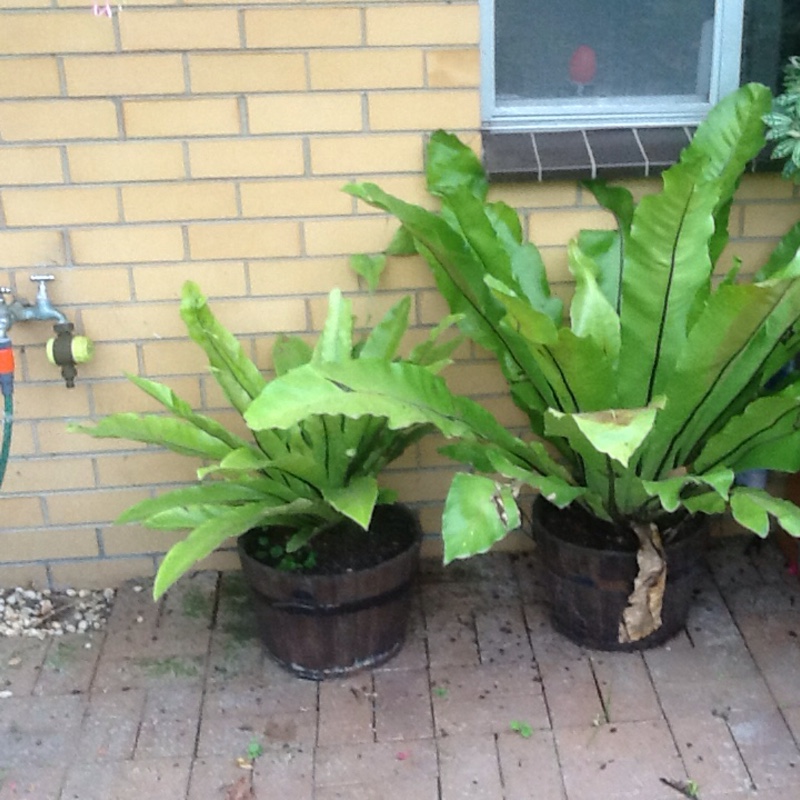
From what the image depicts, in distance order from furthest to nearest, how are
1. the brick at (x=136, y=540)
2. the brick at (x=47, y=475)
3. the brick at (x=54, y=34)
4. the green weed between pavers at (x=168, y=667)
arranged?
the brick at (x=136, y=540), the brick at (x=47, y=475), the green weed between pavers at (x=168, y=667), the brick at (x=54, y=34)

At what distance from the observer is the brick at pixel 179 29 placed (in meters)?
2.17

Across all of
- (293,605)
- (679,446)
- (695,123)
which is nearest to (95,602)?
(293,605)

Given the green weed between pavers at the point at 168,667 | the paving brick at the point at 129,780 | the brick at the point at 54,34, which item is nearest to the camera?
the paving brick at the point at 129,780

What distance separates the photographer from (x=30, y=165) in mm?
2248

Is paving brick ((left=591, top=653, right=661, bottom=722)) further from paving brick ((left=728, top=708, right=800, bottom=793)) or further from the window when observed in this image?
the window

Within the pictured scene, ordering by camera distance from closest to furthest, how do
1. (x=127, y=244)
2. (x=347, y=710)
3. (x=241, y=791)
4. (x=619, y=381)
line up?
(x=241, y=791) < (x=619, y=381) < (x=347, y=710) < (x=127, y=244)

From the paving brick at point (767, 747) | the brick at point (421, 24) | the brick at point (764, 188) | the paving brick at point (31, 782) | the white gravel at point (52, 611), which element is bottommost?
the white gravel at point (52, 611)

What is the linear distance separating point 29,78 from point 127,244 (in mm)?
432

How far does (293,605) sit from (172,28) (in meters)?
1.36

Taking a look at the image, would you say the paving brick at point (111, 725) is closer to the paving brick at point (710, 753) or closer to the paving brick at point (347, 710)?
the paving brick at point (347, 710)

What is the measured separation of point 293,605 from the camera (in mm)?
2127

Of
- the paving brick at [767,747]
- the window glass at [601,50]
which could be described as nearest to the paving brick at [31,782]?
the paving brick at [767,747]

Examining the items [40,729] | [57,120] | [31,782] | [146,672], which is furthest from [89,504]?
[57,120]

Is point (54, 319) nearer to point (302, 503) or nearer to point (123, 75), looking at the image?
point (123, 75)
